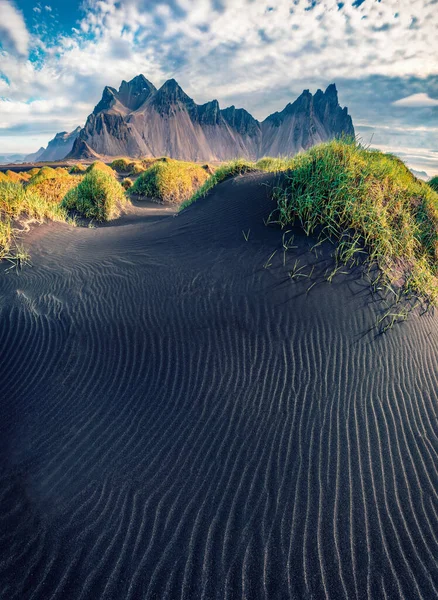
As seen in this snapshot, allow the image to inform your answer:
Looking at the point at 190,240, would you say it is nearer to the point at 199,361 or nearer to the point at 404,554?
the point at 199,361

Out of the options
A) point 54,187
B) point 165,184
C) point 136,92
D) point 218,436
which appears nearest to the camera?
point 218,436

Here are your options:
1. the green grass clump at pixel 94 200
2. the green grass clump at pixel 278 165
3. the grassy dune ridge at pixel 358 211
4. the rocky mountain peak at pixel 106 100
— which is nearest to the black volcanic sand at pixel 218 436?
the grassy dune ridge at pixel 358 211

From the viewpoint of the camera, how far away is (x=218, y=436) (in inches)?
115

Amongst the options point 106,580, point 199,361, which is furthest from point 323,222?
point 106,580

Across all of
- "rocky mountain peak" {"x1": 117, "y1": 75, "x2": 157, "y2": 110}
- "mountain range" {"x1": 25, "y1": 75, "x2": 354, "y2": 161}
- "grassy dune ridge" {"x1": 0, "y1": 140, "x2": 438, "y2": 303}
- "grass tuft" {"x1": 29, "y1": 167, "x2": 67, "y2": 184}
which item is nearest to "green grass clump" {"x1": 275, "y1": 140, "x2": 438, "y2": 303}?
"grassy dune ridge" {"x1": 0, "y1": 140, "x2": 438, "y2": 303}

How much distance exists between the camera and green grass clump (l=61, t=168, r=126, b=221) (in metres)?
11.0

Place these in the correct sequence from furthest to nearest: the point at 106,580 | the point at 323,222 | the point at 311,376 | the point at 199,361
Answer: the point at 323,222
the point at 199,361
the point at 311,376
the point at 106,580

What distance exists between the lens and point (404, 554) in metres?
2.19

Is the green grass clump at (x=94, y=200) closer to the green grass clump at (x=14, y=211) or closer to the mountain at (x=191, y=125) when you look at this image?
the green grass clump at (x=14, y=211)

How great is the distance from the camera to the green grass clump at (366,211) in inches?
175

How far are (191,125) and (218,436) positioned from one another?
183 m

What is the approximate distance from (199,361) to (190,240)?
2.79 meters

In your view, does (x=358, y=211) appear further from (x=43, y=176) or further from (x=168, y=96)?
(x=168, y=96)

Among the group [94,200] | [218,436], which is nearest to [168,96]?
[94,200]
